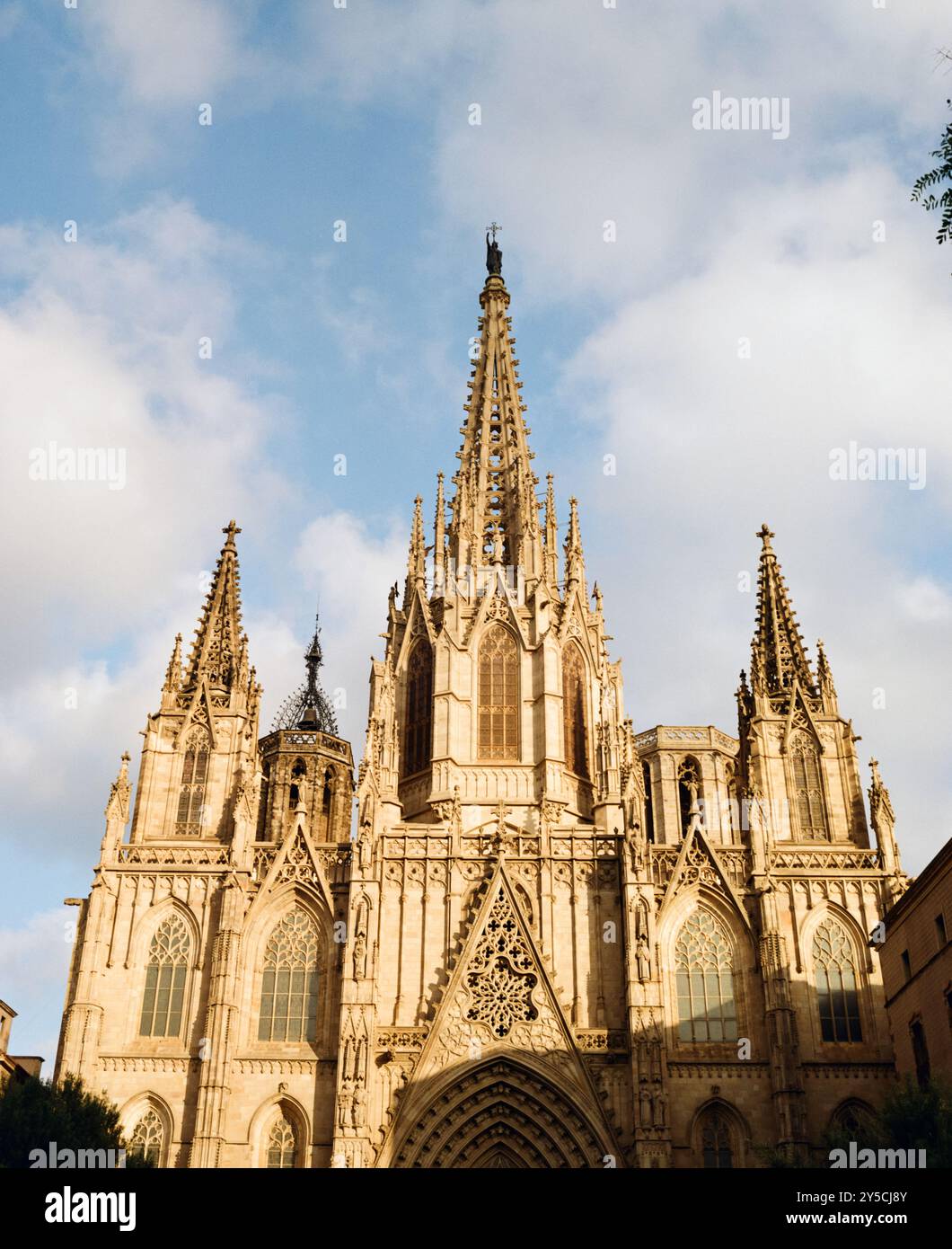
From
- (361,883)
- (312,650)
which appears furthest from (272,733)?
(361,883)

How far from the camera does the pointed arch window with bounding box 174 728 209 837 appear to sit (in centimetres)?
4950

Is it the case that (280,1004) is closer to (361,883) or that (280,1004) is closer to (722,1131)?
(361,883)

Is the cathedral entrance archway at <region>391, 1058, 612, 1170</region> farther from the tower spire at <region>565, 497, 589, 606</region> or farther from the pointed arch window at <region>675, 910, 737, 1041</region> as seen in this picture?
the tower spire at <region>565, 497, 589, 606</region>

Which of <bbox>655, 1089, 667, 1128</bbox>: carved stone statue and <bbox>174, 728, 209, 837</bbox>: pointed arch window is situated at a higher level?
<bbox>174, 728, 209, 837</bbox>: pointed arch window

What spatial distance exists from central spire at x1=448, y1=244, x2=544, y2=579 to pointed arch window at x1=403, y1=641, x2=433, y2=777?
15.0ft

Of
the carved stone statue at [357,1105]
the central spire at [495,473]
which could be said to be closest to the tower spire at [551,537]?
the central spire at [495,473]

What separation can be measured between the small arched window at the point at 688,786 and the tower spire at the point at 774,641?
1327cm

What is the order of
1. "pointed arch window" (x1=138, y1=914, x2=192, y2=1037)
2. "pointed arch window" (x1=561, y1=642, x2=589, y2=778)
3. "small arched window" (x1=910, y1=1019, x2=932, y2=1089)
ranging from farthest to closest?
1. "pointed arch window" (x1=561, y1=642, x2=589, y2=778)
2. "pointed arch window" (x1=138, y1=914, x2=192, y2=1037)
3. "small arched window" (x1=910, y1=1019, x2=932, y2=1089)

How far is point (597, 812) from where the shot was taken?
4869 centimetres

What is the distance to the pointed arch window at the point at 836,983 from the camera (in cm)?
4434

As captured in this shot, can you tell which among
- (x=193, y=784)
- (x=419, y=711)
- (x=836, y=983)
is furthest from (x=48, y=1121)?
(x=836, y=983)

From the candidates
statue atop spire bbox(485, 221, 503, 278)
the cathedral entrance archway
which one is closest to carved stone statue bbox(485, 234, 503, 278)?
statue atop spire bbox(485, 221, 503, 278)

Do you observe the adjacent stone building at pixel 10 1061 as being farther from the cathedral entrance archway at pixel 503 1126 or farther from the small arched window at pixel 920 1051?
the small arched window at pixel 920 1051
